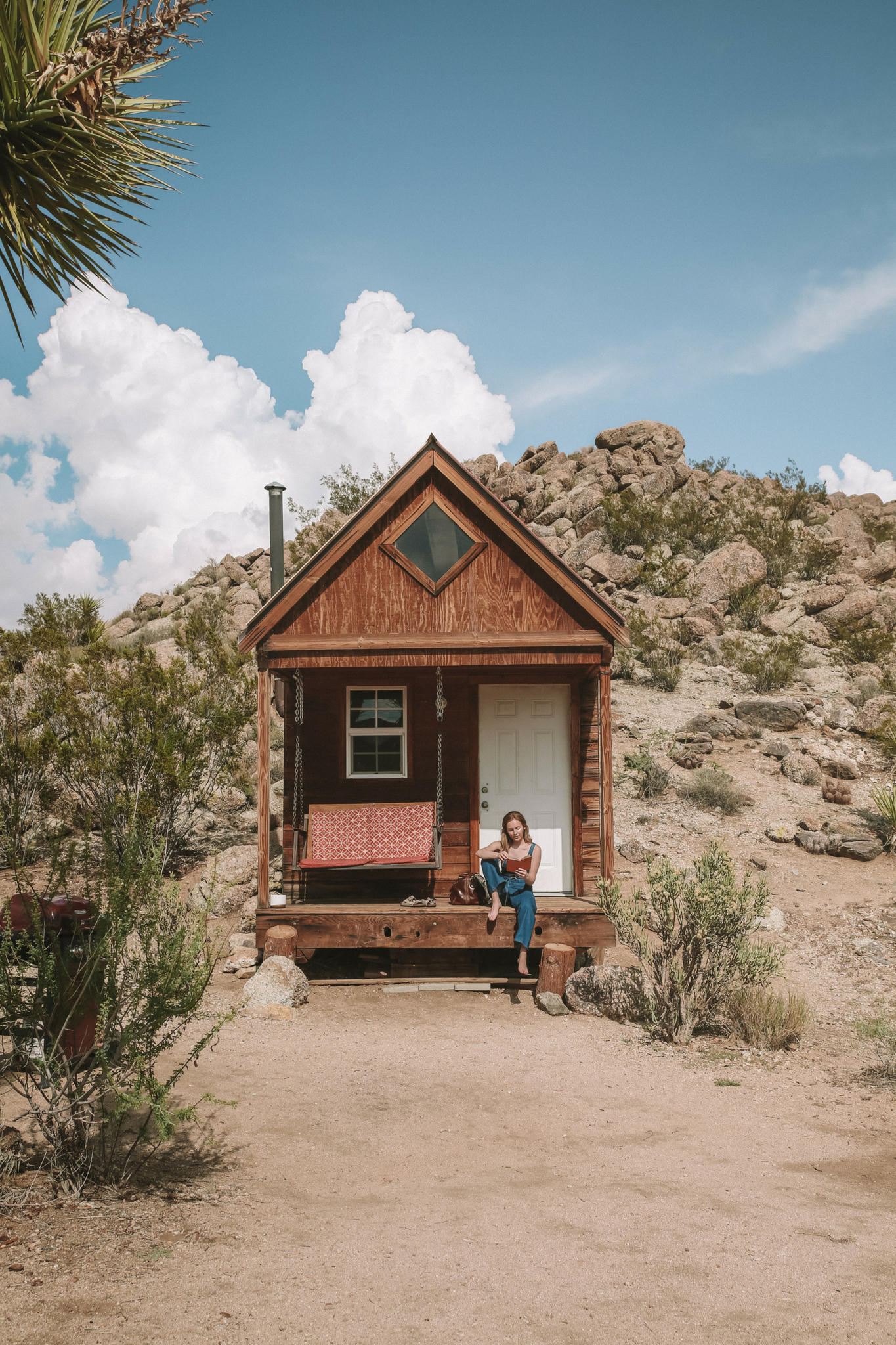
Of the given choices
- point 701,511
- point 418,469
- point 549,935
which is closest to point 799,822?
point 549,935

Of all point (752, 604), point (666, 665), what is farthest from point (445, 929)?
point (752, 604)

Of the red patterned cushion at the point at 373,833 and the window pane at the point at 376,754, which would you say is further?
the window pane at the point at 376,754

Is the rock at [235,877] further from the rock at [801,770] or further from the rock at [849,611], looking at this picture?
the rock at [849,611]

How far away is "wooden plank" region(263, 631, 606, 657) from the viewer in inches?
378

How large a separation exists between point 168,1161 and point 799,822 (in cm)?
1228

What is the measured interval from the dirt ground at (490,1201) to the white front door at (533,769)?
8.32 ft

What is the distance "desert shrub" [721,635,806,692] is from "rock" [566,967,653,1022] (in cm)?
1393

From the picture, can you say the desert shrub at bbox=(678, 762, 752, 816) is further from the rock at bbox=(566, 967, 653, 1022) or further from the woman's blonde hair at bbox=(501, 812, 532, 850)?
the rock at bbox=(566, 967, 653, 1022)

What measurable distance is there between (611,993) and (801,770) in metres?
9.85

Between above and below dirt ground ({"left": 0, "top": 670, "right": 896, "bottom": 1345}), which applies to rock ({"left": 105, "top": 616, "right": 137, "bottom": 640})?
above

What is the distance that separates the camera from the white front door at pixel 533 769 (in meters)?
10.8

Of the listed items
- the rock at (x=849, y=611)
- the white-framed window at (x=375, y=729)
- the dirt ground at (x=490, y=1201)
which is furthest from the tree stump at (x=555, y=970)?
the rock at (x=849, y=611)

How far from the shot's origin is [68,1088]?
13.8ft

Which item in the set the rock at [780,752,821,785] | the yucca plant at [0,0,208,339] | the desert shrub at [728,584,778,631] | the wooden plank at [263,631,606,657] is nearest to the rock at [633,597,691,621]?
the desert shrub at [728,584,778,631]
